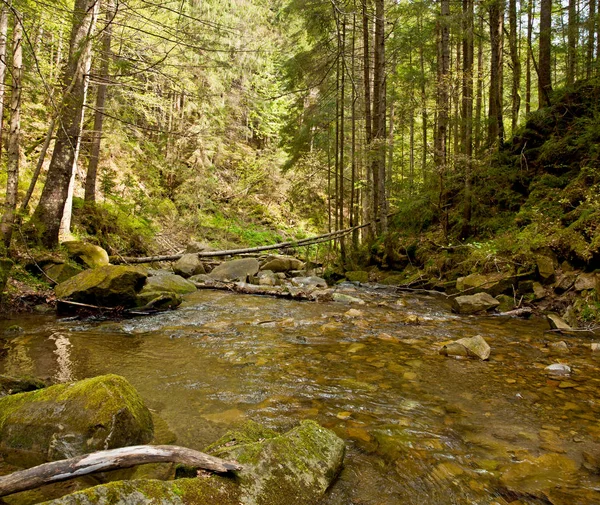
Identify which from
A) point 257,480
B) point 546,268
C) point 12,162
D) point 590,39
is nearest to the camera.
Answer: point 257,480

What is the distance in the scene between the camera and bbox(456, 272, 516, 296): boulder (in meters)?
7.74

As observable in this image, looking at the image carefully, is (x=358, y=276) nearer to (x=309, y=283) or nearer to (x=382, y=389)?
(x=309, y=283)

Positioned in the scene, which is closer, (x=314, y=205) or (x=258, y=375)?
(x=258, y=375)

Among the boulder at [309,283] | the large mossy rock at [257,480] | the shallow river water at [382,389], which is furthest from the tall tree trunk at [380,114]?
the large mossy rock at [257,480]

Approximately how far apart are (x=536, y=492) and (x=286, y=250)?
19.1 m

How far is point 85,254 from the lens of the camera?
28.0ft

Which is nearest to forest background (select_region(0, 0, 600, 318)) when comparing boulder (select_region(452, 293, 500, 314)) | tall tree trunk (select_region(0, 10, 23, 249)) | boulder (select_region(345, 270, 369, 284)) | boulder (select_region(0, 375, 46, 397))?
tall tree trunk (select_region(0, 10, 23, 249))

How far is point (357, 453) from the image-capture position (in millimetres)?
2654

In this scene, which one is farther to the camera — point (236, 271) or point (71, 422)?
point (236, 271)

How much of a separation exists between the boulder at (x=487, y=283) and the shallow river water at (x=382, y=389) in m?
1.32

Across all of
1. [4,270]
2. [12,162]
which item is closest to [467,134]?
[12,162]

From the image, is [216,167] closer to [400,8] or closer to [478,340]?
[400,8]

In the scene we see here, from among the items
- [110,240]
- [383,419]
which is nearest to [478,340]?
[383,419]

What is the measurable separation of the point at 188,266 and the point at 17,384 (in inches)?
379
